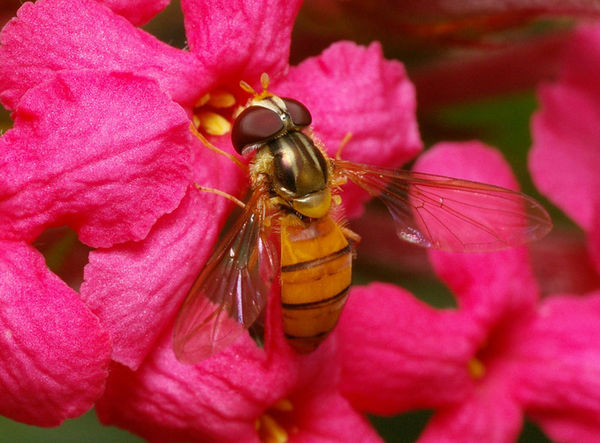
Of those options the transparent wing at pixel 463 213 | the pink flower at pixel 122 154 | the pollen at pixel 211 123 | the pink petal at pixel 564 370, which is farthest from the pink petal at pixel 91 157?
the pink petal at pixel 564 370

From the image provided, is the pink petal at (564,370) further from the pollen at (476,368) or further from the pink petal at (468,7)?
the pink petal at (468,7)

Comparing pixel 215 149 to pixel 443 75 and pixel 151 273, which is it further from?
pixel 443 75

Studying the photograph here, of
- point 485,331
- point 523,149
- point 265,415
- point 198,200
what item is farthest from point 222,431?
point 523,149

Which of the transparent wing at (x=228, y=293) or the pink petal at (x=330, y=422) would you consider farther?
the pink petal at (x=330, y=422)

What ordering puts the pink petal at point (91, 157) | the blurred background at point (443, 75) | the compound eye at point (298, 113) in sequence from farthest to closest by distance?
1. the blurred background at point (443, 75)
2. the compound eye at point (298, 113)
3. the pink petal at point (91, 157)

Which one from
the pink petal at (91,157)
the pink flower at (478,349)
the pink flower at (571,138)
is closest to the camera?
the pink petal at (91,157)

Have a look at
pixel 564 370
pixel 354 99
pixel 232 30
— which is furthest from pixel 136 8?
pixel 564 370
